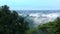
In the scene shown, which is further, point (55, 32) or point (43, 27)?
point (43, 27)

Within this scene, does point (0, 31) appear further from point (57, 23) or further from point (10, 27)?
point (57, 23)

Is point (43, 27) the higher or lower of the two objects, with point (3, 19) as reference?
lower

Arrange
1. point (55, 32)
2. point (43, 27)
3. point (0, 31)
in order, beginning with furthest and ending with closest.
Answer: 1. point (43, 27)
2. point (55, 32)
3. point (0, 31)

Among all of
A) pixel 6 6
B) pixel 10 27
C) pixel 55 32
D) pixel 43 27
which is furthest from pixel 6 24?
pixel 43 27

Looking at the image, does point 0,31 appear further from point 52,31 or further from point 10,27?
point 52,31

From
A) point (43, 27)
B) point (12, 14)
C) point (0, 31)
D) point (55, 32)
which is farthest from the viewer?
point (43, 27)

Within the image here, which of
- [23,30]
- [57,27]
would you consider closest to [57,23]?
[57,27]
